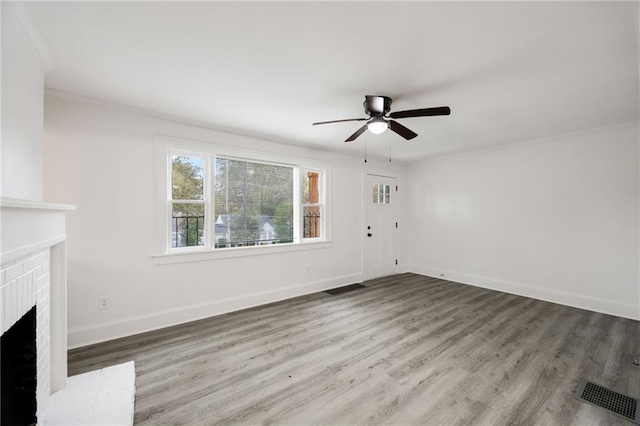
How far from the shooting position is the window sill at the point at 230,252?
3213 mm

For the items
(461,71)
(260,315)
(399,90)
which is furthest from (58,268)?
(461,71)

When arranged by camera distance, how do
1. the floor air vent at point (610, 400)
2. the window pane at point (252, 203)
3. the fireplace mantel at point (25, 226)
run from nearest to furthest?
1. the fireplace mantel at point (25, 226)
2. the floor air vent at point (610, 400)
3. the window pane at point (252, 203)

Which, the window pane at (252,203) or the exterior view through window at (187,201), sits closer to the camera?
the exterior view through window at (187,201)

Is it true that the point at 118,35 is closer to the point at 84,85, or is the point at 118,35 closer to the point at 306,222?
the point at 84,85

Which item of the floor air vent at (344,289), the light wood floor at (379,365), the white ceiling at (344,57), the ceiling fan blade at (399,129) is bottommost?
the light wood floor at (379,365)

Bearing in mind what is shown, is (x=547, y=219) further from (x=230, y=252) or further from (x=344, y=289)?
(x=230, y=252)

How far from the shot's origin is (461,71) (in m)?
2.18

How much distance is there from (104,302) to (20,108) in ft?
6.56

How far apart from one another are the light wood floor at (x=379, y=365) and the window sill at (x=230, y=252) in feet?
2.56

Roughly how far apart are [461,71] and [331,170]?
9.17 ft

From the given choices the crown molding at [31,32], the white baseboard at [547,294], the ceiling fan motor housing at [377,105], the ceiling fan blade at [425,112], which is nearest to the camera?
the crown molding at [31,32]

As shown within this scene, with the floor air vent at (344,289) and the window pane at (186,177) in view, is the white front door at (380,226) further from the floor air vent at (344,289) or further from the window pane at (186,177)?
the window pane at (186,177)

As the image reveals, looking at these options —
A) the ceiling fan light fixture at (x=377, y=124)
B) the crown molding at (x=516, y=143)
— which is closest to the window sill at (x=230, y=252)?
the ceiling fan light fixture at (x=377, y=124)

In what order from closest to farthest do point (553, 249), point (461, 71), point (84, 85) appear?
point (461, 71), point (84, 85), point (553, 249)
